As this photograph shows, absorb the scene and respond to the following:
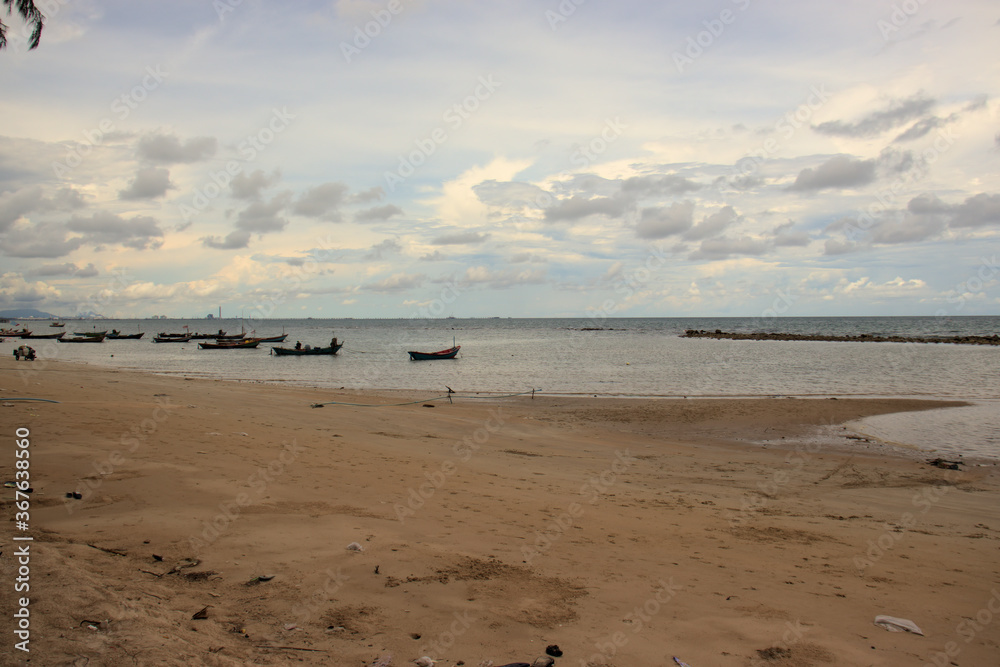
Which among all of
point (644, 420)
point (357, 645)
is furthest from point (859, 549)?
point (644, 420)

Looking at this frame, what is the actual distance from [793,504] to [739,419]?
35.3ft

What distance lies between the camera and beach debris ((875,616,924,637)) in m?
5.62

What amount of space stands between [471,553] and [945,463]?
44.6ft

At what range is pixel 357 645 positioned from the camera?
4.69 m

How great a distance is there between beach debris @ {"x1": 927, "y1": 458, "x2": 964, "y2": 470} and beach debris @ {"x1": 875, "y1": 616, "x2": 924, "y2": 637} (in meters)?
10.4

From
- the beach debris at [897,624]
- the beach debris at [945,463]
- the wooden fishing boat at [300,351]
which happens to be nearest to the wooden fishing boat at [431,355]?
the wooden fishing boat at [300,351]

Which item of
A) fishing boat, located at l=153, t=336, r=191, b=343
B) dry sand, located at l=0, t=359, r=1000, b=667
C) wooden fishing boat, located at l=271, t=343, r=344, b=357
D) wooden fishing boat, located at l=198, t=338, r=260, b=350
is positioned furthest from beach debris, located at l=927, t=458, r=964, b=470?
fishing boat, located at l=153, t=336, r=191, b=343

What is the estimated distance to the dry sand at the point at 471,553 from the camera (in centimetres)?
476

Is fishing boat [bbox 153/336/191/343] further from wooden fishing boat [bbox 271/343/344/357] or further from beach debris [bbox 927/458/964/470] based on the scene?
beach debris [bbox 927/458/964/470]

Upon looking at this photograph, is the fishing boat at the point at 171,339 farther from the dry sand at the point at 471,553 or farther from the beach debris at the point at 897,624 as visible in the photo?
the beach debris at the point at 897,624

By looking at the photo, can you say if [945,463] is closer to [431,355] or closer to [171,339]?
[431,355]

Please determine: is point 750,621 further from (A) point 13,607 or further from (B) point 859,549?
(A) point 13,607

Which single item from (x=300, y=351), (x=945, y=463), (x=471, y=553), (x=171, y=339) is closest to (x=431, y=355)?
(x=300, y=351)

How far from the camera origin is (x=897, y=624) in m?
5.70
